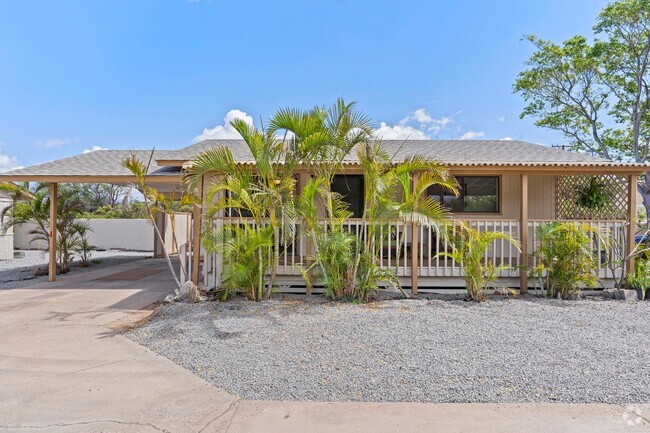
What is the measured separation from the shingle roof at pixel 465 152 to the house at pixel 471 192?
0.03 metres

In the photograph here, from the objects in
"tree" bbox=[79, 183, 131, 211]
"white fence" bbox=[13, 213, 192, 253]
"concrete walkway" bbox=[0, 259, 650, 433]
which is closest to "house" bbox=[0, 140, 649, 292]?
"concrete walkway" bbox=[0, 259, 650, 433]

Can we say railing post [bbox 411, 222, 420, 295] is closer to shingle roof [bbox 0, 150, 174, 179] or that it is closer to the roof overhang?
the roof overhang

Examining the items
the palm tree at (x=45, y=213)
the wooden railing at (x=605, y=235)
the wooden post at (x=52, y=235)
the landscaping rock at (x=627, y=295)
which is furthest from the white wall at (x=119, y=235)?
the landscaping rock at (x=627, y=295)

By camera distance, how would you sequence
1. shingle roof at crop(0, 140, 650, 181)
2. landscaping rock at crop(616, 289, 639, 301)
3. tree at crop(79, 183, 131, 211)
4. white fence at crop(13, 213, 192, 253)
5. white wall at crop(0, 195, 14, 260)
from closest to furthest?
landscaping rock at crop(616, 289, 639, 301) → shingle roof at crop(0, 140, 650, 181) → white wall at crop(0, 195, 14, 260) → white fence at crop(13, 213, 192, 253) → tree at crop(79, 183, 131, 211)

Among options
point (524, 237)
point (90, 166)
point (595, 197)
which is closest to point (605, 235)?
point (524, 237)

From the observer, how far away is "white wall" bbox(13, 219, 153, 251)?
18500 mm

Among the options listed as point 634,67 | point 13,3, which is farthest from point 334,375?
point 634,67

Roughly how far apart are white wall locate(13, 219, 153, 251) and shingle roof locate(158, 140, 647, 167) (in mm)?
9680

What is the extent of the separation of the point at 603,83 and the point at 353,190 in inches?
562

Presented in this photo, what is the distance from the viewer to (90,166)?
9438 mm

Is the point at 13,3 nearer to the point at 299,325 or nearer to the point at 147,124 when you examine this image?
the point at 147,124

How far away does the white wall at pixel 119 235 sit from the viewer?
1850 centimetres

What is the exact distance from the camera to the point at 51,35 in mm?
10375

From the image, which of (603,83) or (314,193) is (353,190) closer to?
(314,193)
